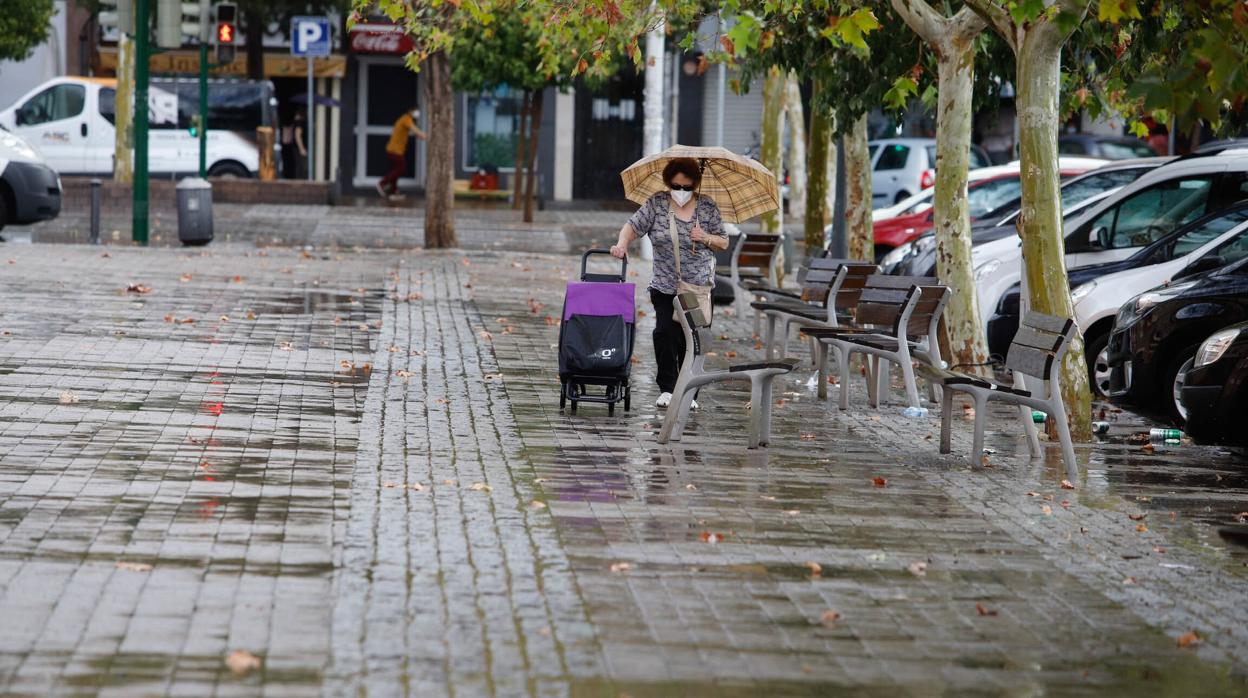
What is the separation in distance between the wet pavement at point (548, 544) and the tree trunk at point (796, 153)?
863 inches

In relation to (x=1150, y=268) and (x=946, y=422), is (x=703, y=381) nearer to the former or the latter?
(x=946, y=422)

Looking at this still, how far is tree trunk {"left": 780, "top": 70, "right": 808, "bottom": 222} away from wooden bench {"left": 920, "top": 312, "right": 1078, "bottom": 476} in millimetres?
23996

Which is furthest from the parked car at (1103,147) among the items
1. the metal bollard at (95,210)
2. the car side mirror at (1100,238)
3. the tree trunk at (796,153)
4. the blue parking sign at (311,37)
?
the car side mirror at (1100,238)

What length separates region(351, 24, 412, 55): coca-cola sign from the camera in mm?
40781

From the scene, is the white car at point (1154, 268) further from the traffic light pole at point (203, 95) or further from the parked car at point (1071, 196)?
the traffic light pole at point (203, 95)

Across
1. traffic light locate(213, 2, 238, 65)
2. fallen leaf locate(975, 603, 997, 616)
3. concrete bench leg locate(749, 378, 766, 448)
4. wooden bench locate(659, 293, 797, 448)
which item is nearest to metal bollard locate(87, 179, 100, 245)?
traffic light locate(213, 2, 238, 65)

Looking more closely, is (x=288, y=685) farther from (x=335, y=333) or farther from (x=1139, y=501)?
(x=335, y=333)

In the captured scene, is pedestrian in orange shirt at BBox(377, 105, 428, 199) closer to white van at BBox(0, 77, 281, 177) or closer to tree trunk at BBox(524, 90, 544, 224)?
white van at BBox(0, 77, 281, 177)

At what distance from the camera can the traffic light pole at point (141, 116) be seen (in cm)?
2341

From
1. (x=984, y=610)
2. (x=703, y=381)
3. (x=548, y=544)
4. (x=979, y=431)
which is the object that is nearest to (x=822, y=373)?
(x=703, y=381)

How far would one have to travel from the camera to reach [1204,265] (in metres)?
13.7

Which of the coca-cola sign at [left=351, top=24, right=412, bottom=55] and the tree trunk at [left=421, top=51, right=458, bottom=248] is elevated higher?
the coca-cola sign at [left=351, top=24, right=412, bottom=55]

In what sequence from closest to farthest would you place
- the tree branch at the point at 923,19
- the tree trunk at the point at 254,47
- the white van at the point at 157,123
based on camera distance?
1. the tree branch at the point at 923,19
2. the white van at the point at 157,123
3. the tree trunk at the point at 254,47

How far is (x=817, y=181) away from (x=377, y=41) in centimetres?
2129
